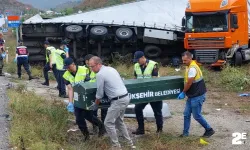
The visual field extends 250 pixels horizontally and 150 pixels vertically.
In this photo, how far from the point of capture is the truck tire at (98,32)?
19503 millimetres

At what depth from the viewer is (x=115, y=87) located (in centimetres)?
671

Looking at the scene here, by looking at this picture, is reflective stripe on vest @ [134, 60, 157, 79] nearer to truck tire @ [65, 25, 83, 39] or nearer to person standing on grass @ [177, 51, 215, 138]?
person standing on grass @ [177, 51, 215, 138]

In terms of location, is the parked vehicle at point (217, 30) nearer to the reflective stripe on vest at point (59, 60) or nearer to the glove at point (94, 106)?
the reflective stripe on vest at point (59, 60)

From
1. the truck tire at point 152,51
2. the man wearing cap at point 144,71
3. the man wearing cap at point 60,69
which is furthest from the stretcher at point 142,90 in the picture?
the truck tire at point 152,51

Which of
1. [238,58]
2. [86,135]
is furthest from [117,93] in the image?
[238,58]

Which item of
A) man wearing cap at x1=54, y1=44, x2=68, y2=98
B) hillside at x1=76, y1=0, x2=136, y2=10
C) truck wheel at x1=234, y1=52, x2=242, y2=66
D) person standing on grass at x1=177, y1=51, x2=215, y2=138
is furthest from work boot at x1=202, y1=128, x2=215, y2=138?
hillside at x1=76, y1=0, x2=136, y2=10

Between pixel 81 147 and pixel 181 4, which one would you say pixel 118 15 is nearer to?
pixel 181 4

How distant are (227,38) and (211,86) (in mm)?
3284

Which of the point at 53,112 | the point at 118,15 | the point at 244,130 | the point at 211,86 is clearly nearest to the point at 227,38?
the point at 211,86

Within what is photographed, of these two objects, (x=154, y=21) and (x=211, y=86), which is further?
(x=154, y=21)

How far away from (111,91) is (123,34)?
13041 millimetres

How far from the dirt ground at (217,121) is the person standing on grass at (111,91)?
171 cm

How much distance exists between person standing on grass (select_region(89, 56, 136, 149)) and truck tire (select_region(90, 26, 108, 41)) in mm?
12706

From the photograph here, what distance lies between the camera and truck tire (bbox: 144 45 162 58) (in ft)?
65.9
